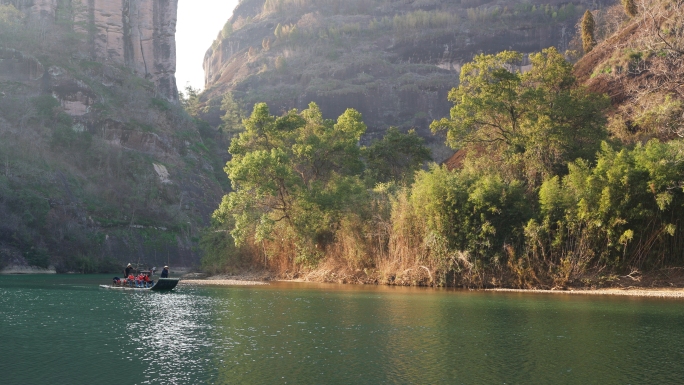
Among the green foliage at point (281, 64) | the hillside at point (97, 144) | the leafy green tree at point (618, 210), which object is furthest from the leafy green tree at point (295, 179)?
the green foliage at point (281, 64)

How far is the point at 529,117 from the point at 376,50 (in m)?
111

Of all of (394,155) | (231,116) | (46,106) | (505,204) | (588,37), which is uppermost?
(231,116)

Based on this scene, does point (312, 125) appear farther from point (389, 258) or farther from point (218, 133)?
point (218, 133)

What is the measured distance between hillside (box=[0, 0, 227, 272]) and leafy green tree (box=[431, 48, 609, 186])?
129 feet

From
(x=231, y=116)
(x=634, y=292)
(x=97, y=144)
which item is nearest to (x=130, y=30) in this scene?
(x=231, y=116)

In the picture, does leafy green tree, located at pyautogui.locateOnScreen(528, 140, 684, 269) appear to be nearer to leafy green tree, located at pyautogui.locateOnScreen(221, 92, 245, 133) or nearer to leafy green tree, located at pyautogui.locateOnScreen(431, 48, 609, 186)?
leafy green tree, located at pyautogui.locateOnScreen(431, 48, 609, 186)

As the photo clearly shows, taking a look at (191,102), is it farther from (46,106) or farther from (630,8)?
(630,8)

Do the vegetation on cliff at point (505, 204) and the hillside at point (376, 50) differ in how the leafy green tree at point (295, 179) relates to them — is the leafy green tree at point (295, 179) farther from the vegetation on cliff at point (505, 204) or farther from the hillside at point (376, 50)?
the hillside at point (376, 50)

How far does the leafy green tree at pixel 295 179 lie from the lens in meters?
38.2

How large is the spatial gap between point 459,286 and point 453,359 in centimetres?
1858

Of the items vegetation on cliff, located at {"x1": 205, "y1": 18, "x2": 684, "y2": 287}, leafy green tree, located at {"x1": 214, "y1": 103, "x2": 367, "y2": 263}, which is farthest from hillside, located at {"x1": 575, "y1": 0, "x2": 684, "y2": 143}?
leafy green tree, located at {"x1": 214, "y1": 103, "x2": 367, "y2": 263}

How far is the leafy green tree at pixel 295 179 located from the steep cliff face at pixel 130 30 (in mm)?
62019

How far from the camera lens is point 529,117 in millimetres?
32781

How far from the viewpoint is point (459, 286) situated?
3142cm
